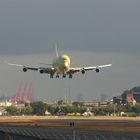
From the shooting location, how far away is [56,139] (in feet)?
267

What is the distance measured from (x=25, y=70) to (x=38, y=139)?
9730 centimetres

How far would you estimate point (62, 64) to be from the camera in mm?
181250

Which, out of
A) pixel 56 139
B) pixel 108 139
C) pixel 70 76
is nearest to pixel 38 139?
pixel 56 139

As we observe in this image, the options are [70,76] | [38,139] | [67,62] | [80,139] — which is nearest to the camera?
[38,139]

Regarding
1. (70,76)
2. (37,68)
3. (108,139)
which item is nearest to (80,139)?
(108,139)

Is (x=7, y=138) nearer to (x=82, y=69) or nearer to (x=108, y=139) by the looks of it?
(x=108, y=139)

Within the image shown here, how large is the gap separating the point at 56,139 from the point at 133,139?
9796 millimetres

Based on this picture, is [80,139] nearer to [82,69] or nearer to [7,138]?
[7,138]

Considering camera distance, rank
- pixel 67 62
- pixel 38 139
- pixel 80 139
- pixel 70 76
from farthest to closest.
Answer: pixel 67 62 → pixel 70 76 → pixel 80 139 → pixel 38 139

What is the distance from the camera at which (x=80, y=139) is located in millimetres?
84062

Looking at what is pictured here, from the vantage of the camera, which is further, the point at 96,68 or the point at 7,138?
the point at 96,68

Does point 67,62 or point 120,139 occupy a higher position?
point 67,62

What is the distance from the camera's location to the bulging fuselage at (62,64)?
177438mm

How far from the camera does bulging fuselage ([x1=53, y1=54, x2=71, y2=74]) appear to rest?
177m
